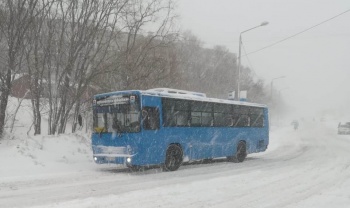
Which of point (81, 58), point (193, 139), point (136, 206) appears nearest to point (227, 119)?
point (193, 139)

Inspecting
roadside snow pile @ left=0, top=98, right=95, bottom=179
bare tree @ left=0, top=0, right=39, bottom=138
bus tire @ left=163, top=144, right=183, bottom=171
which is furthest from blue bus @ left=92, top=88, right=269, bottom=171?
bare tree @ left=0, top=0, right=39, bottom=138

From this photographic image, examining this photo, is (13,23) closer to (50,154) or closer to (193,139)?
(50,154)

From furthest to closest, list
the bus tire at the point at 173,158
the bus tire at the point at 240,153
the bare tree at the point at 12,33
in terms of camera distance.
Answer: the bus tire at the point at 240,153
the bare tree at the point at 12,33
the bus tire at the point at 173,158

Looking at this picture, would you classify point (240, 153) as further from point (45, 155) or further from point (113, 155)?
point (45, 155)

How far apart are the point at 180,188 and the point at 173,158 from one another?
4766 millimetres

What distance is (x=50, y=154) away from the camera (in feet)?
54.3

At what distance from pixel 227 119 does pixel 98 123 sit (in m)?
6.55

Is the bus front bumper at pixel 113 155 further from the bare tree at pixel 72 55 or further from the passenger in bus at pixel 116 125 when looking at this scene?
the bare tree at pixel 72 55

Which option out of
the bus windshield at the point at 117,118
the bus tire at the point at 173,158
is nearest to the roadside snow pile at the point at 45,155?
the bus windshield at the point at 117,118

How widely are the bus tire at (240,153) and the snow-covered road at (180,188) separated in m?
4.32

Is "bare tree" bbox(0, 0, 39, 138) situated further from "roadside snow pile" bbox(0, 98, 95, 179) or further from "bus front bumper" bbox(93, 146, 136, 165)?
"bus front bumper" bbox(93, 146, 136, 165)

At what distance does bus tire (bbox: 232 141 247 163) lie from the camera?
20.7 metres

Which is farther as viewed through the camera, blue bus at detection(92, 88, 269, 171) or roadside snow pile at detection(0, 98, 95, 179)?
blue bus at detection(92, 88, 269, 171)

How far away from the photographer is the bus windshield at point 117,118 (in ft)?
48.6
